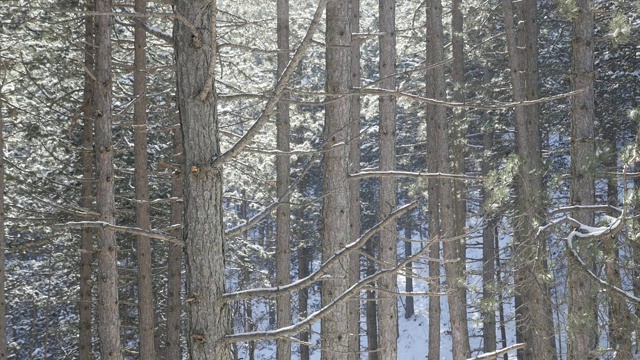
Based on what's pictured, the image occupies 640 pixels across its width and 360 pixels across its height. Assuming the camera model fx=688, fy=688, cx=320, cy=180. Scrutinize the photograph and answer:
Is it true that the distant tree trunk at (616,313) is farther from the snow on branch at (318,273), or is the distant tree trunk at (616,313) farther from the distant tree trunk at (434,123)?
the distant tree trunk at (434,123)

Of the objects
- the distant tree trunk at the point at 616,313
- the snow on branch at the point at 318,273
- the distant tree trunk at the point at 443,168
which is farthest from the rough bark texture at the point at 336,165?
the distant tree trunk at the point at 443,168

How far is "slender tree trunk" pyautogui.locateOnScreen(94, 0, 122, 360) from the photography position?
830 cm

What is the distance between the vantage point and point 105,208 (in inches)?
328

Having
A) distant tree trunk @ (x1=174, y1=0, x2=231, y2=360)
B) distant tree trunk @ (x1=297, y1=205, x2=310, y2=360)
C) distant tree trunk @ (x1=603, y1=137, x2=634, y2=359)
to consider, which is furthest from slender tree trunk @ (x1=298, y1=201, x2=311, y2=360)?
distant tree trunk @ (x1=174, y1=0, x2=231, y2=360)

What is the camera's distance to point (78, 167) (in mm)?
14562

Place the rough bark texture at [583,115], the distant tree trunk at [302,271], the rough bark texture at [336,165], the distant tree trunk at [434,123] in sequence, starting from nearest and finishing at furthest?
the rough bark texture at [336,165], the rough bark texture at [583,115], the distant tree trunk at [434,123], the distant tree trunk at [302,271]

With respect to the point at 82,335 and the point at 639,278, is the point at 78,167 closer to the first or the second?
the point at 82,335

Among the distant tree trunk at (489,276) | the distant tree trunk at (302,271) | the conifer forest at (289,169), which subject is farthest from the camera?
the distant tree trunk at (302,271)

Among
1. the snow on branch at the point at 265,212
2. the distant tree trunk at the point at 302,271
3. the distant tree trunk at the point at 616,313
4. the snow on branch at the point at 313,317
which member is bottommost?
the distant tree trunk at the point at 302,271

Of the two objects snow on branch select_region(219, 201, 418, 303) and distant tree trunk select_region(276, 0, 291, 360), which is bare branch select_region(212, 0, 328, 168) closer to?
snow on branch select_region(219, 201, 418, 303)

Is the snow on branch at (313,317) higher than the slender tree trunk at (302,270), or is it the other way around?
the snow on branch at (313,317)

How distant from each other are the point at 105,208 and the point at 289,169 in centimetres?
518

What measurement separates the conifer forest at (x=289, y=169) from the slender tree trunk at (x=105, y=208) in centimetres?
2

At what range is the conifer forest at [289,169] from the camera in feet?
12.7
